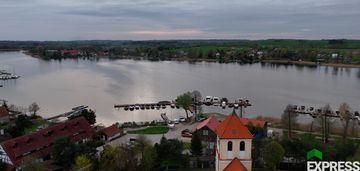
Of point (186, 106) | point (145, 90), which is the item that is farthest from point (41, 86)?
point (186, 106)

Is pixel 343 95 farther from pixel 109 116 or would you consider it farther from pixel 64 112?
pixel 64 112

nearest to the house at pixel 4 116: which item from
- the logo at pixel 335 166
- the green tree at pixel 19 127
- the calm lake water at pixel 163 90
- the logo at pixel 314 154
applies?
the green tree at pixel 19 127

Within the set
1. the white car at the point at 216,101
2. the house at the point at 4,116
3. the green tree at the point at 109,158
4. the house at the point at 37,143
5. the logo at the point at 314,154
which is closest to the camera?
the green tree at the point at 109,158

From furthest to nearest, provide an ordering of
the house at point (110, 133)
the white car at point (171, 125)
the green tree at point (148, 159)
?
the white car at point (171, 125) → the house at point (110, 133) → the green tree at point (148, 159)

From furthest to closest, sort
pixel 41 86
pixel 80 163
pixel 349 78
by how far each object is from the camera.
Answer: pixel 349 78 < pixel 41 86 < pixel 80 163

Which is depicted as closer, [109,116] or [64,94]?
[109,116]

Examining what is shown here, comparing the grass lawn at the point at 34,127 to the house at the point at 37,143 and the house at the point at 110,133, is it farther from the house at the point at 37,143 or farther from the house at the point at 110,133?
the house at the point at 110,133

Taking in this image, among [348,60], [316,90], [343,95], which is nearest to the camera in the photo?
[343,95]
